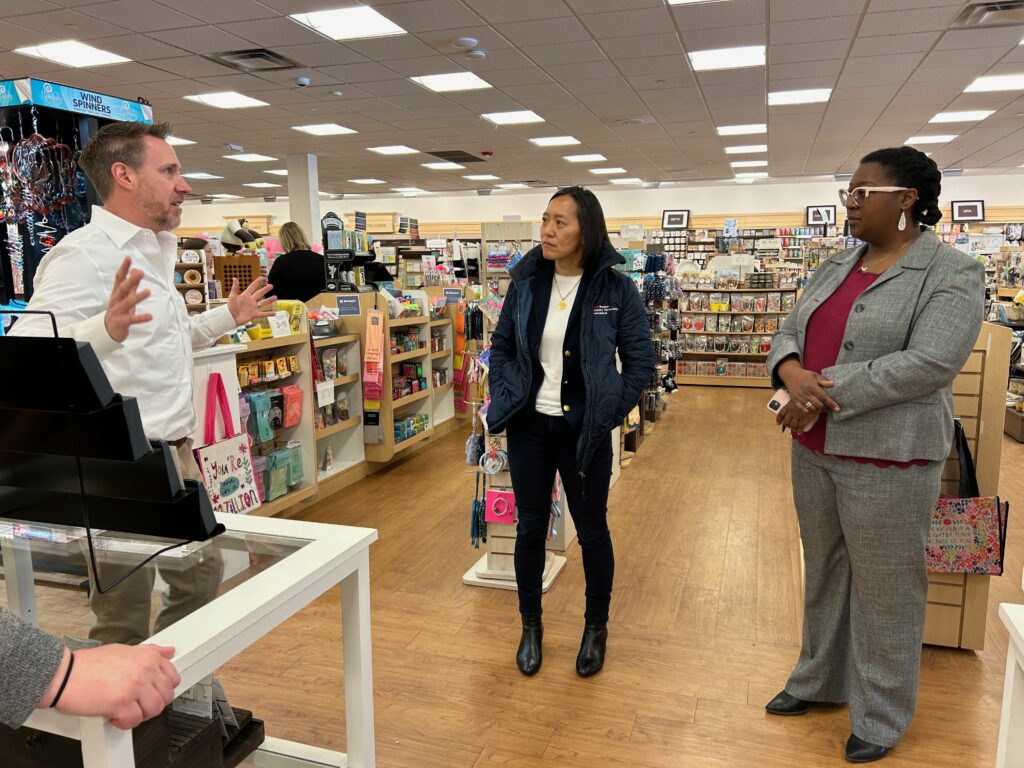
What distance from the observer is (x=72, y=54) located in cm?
671

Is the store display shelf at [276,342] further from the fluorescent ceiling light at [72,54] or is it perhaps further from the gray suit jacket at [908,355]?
the fluorescent ceiling light at [72,54]

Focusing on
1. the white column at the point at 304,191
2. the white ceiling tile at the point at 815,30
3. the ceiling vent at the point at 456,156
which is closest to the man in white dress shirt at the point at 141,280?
the white ceiling tile at the point at 815,30

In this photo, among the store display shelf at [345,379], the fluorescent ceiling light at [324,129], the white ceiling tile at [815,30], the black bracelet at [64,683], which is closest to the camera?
the black bracelet at [64,683]

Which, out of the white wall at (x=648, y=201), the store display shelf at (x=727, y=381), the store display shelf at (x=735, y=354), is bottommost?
the store display shelf at (x=727, y=381)

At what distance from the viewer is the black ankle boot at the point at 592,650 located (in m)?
2.56

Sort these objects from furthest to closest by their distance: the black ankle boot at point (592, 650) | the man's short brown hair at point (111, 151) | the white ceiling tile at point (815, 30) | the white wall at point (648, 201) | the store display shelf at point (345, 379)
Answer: the white wall at point (648, 201) → the white ceiling tile at point (815, 30) → the store display shelf at point (345, 379) → the black ankle boot at point (592, 650) → the man's short brown hair at point (111, 151)

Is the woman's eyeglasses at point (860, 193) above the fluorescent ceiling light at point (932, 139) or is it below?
below

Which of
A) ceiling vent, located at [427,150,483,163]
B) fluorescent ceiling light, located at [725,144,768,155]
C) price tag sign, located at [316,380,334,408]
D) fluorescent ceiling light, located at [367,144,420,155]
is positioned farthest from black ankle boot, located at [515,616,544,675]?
fluorescent ceiling light, located at [725,144,768,155]

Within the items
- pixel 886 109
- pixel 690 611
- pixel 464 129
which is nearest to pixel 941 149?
pixel 886 109

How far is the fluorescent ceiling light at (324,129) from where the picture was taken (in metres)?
9.77

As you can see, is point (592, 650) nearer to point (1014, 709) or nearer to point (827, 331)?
point (827, 331)

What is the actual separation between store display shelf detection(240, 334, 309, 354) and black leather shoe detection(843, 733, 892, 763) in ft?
9.95

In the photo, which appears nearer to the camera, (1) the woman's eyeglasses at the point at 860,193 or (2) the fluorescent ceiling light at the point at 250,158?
(1) the woman's eyeglasses at the point at 860,193

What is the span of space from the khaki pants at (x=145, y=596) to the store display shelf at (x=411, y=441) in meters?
3.95
